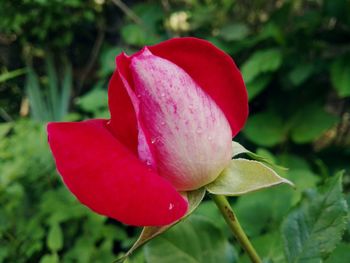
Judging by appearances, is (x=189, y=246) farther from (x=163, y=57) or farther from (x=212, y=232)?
(x=163, y=57)

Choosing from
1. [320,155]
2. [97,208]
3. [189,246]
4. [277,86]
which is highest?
[97,208]

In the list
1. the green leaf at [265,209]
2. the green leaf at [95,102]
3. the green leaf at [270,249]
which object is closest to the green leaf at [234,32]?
the green leaf at [95,102]

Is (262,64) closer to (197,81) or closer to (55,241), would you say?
(55,241)

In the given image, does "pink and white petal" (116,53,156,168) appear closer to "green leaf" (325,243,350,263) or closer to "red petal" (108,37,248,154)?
"red petal" (108,37,248,154)

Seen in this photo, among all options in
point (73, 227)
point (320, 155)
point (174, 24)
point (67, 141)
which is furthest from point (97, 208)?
point (174, 24)

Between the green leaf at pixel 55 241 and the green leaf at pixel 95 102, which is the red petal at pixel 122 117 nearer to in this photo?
the green leaf at pixel 55 241

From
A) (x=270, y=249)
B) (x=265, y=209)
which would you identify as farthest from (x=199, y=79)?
(x=265, y=209)
